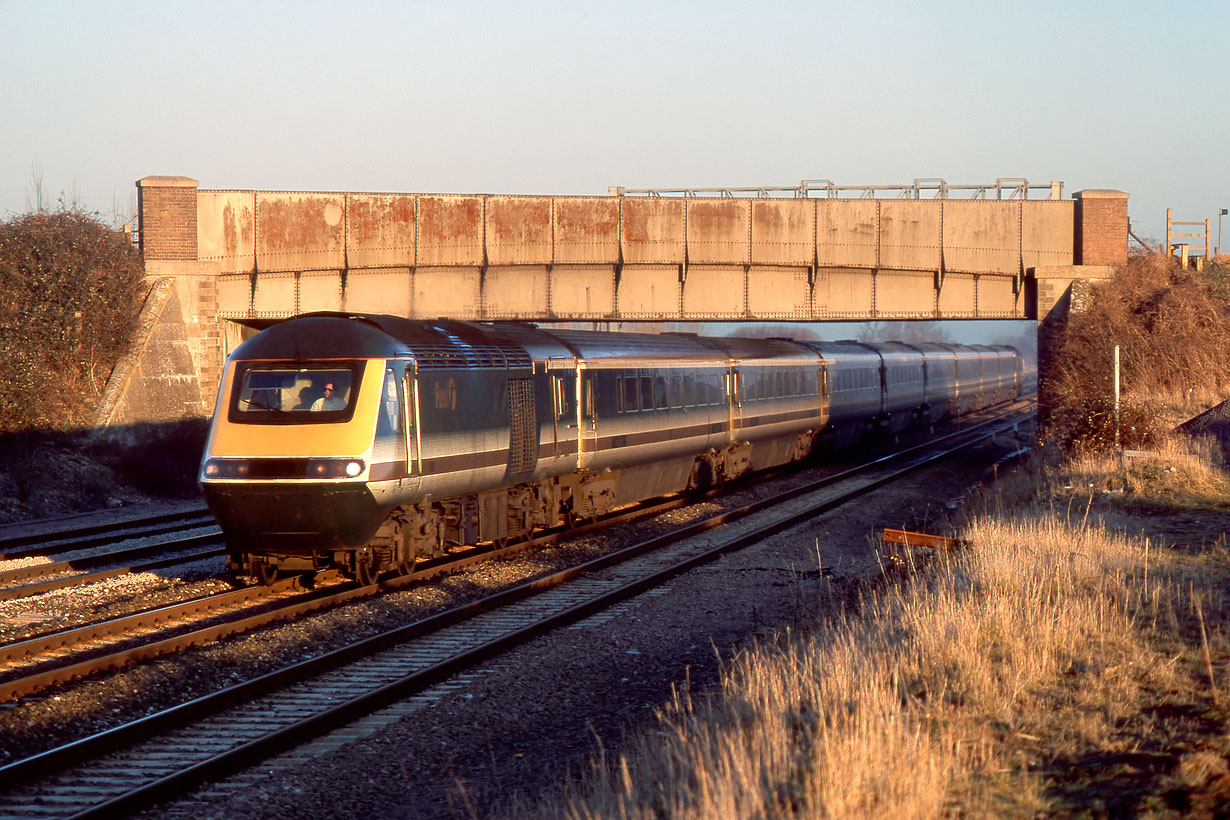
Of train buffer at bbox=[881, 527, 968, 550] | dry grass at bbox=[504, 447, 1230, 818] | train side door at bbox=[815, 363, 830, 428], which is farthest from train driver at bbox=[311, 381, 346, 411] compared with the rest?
train side door at bbox=[815, 363, 830, 428]

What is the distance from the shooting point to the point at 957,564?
1234 centimetres

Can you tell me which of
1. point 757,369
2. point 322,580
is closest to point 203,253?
point 757,369

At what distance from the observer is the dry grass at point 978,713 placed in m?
5.34

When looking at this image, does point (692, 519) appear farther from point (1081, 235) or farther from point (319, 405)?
point (1081, 235)

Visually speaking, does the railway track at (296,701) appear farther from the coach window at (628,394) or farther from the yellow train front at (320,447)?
the coach window at (628,394)

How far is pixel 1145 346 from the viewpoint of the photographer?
99.3 feet

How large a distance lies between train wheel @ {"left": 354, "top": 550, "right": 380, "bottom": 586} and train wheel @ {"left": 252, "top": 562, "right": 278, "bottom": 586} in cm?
88

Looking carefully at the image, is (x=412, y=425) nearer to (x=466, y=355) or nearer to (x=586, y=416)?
(x=466, y=355)

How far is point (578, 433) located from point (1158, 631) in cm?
1010

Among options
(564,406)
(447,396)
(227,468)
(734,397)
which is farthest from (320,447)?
(734,397)

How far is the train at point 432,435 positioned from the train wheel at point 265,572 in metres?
0.02

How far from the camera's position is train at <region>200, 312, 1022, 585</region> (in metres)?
12.1

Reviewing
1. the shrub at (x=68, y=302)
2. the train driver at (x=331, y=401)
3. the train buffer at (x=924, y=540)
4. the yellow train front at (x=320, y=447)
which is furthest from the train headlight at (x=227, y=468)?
the shrub at (x=68, y=302)

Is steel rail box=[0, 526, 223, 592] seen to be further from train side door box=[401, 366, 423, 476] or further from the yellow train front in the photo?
train side door box=[401, 366, 423, 476]
